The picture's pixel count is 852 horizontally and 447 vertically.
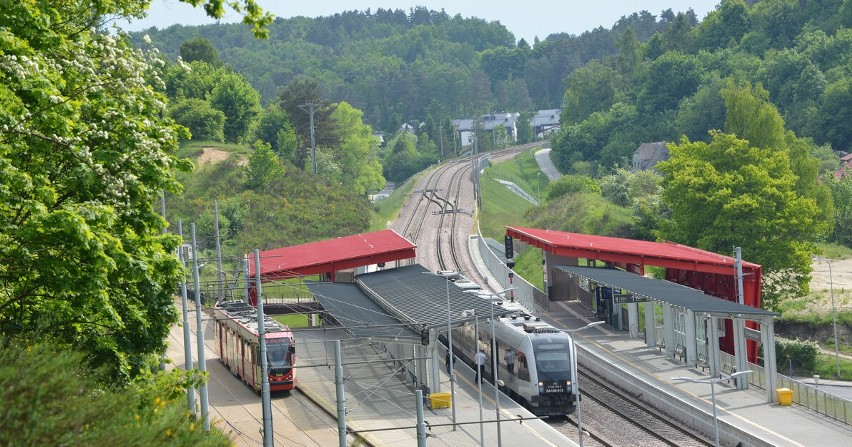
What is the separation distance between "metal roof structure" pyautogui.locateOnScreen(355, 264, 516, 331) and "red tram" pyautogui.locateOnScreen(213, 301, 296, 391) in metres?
4.19

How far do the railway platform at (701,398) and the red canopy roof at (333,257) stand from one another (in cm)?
872

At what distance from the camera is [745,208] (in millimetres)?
66750

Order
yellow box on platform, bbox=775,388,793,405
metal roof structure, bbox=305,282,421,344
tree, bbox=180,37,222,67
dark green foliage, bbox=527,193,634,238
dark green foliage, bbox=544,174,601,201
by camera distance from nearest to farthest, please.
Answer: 1. metal roof structure, bbox=305,282,421,344
2. yellow box on platform, bbox=775,388,793,405
3. dark green foliage, bbox=527,193,634,238
4. dark green foliage, bbox=544,174,601,201
5. tree, bbox=180,37,222,67

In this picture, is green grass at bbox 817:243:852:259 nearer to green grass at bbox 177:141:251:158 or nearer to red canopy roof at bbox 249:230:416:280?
red canopy roof at bbox 249:230:416:280

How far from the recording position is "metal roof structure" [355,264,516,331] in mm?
39750

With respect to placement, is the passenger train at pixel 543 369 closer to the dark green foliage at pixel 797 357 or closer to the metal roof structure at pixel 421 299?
the metal roof structure at pixel 421 299

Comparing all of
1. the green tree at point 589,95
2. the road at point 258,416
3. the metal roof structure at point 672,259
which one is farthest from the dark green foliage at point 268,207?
the green tree at point 589,95

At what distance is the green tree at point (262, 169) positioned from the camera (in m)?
100

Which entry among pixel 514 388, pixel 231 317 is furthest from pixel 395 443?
pixel 231 317

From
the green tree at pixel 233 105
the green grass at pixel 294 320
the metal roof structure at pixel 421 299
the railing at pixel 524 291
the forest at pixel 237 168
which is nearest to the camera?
the forest at pixel 237 168

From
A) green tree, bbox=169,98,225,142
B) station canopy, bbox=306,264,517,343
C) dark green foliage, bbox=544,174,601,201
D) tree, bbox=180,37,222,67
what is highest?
tree, bbox=180,37,222,67

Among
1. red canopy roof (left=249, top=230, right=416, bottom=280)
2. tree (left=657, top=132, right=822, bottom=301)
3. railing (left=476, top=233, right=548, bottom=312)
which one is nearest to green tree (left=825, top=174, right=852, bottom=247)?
tree (left=657, top=132, right=822, bottom=301)

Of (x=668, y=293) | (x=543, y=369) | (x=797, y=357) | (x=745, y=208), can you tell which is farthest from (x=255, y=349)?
(x=745, y=208)

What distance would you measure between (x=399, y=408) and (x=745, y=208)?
1264 inches
